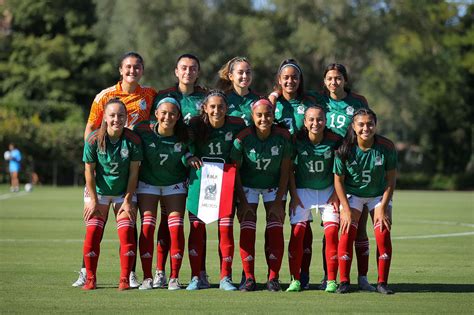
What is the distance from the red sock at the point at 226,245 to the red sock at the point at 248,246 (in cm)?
12

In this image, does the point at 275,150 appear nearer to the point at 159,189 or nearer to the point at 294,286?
the point at 159,189

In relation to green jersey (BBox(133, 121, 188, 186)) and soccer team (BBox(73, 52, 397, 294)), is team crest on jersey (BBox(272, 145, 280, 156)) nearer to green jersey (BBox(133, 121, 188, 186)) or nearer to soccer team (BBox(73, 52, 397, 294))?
soccer team (BBox(73, 52, 397, 294))

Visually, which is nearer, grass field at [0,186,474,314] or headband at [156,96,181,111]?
grass field at [0,186,474,314]

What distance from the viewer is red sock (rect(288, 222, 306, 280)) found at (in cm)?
971

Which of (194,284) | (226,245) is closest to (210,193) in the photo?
(226,245)

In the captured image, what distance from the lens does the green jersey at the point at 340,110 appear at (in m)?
10.1

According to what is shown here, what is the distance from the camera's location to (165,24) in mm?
53844

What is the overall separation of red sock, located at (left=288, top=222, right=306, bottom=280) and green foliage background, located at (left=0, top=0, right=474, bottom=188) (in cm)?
3748

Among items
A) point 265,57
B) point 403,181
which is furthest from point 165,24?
point 403,181

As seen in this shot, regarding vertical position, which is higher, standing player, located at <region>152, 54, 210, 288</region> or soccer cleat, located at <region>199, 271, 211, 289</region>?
standing player, located at <region>152, 54, 210, 288</region>

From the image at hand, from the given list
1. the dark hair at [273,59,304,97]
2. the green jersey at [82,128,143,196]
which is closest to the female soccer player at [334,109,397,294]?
the dark hair at [273,59,304,97]

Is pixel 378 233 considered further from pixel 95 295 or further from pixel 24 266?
pixel 24 266

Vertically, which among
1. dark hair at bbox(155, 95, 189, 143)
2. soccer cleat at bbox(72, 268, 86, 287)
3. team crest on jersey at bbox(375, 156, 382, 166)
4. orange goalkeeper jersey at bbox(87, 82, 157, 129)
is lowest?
soccer cleat at bbox(72, 268, 86, 287)

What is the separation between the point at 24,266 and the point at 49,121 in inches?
1784
